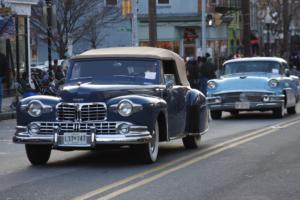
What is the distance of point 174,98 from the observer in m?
12.6

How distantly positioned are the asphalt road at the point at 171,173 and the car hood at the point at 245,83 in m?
5.47

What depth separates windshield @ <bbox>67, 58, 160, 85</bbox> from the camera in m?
→ 12.2

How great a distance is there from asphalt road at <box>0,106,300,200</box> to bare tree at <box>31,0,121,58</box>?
73.5ft

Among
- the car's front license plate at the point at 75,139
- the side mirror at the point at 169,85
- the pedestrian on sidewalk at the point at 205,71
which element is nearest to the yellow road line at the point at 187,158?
the car's front license plate at the point at 75,139

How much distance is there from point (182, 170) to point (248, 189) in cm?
177

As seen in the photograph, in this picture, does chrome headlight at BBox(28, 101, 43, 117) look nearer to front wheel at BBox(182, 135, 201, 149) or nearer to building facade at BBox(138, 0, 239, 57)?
front wheel at BBox(182, 135, 201, 149)

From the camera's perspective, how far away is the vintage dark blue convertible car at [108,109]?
1101cm

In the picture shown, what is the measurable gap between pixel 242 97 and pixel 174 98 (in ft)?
27.8

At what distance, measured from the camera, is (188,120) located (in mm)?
13461

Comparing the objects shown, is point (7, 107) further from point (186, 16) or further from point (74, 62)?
point (186, 16)

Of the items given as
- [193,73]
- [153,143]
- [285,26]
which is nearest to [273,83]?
[193,73]

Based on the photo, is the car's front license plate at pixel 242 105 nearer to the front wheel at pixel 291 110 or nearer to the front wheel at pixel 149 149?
the front wheel at pixel 291 110

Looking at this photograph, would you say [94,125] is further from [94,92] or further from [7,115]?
[7,115]

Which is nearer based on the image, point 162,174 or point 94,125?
point 162,174
